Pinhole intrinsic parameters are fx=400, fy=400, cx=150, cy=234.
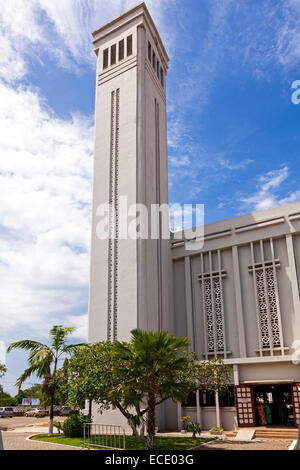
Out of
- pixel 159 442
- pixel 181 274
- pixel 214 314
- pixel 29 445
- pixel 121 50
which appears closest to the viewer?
pixel 29 445

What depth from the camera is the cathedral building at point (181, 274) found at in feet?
73.4

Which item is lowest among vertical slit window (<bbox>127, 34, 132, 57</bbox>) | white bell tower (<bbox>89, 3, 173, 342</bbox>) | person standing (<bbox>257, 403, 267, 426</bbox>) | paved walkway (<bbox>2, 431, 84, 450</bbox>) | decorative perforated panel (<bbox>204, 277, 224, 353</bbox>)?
paved walkway (<bbox>2, 431, 84, 450</bbox>)

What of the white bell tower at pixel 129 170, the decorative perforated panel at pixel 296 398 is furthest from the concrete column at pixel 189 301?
the decorative perforated panel at pixel 296 398

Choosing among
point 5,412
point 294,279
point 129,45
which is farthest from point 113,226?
point 5,412

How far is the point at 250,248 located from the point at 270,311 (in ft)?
13.8

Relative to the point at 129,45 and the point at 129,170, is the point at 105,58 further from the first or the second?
the point at 129,170

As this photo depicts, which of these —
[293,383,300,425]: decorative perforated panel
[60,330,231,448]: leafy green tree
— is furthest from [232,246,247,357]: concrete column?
[60,330,231,448]: leafy green tree

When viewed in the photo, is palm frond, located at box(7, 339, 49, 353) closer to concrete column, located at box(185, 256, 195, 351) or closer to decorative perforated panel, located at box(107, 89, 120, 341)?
decorative perforated panel, located at box(107, 89, 120, 341)

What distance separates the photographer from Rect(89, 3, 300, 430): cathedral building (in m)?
22.4

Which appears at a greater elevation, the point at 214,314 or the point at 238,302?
the point at 238,302

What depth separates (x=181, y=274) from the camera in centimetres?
2803

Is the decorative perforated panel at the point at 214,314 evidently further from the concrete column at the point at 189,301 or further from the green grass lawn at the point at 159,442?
the green grass lawn at the point at 159,442

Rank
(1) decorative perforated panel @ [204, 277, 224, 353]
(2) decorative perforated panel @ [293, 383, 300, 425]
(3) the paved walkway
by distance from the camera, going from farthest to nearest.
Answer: (1) decorative perforated panel @ [204, 277, 224, 353]
(2) decorative perforated panel @ [293, 383, 300, 425]
(3) the paved walkway
